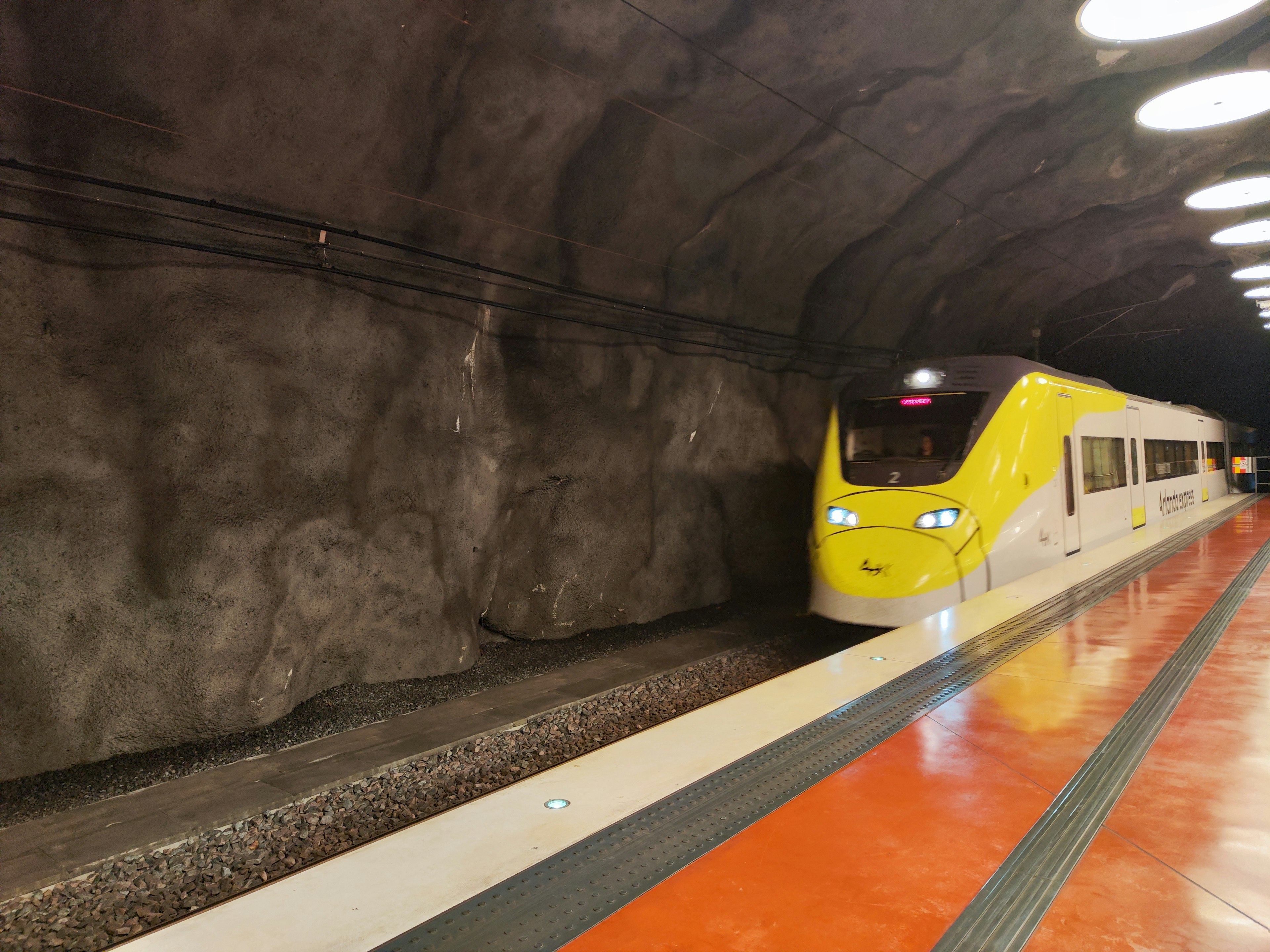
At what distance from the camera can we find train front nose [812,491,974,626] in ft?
21.4

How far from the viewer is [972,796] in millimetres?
2730

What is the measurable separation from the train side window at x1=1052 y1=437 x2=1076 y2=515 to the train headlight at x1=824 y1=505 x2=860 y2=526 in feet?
7.89

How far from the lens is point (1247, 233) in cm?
1056

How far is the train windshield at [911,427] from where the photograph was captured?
7094mm

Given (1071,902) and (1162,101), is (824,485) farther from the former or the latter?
(1071,902)

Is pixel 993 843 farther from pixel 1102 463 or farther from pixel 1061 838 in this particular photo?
pixel 1102 463

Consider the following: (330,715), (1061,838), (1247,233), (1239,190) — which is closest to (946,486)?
(1061,838)

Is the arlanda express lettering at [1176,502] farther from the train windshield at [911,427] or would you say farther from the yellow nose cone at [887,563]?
the yellow nose cone at [887,563]

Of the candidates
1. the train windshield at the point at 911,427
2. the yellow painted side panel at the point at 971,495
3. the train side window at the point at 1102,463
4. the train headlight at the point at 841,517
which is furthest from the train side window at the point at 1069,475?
the train headlight at the point at 841,517

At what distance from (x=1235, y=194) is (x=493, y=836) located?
35.3 ft

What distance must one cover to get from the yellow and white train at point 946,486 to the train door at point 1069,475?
0.9 inches

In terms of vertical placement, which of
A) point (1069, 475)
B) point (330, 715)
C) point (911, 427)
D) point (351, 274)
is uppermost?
point (351, 274)

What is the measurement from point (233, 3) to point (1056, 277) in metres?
15.3

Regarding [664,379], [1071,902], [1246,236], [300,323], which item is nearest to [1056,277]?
[1246,236]
